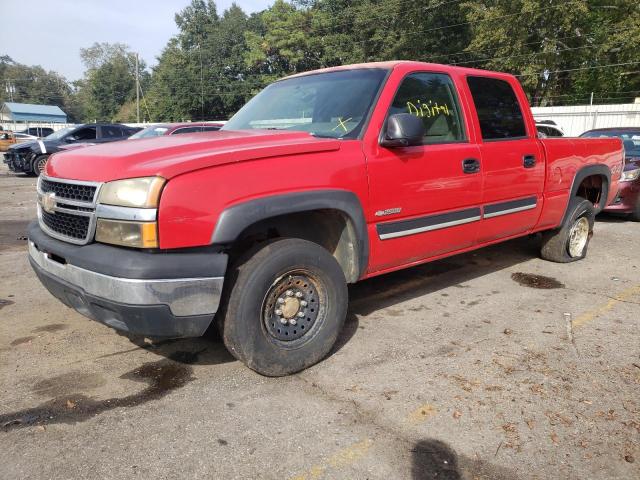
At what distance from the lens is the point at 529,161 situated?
15.1 ft

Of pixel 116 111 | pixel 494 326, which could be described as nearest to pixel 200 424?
pixel 494 326

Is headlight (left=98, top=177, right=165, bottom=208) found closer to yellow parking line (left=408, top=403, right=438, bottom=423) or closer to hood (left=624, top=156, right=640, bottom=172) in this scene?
yellow parking line (left=408, top=403, right=438, bottom=423)

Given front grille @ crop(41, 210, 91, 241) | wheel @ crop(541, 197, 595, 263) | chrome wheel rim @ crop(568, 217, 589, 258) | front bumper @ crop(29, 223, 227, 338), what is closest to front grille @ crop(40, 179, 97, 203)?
front grille @ crop(41, 210, 91, 241)

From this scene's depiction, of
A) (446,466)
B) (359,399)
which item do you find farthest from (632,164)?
(446,466)

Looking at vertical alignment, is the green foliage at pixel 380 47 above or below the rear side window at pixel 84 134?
above

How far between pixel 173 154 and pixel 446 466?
2098 mm

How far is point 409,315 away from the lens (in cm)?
423

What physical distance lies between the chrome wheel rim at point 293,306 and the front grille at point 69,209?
1069mm

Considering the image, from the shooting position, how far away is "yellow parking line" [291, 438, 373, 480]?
7.50 ft

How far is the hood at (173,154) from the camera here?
8.61 ft

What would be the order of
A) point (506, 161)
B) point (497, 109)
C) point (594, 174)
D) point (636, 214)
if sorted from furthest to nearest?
point (636, 214) → point (594, 174) → point (497, 109) → point (506, 161)

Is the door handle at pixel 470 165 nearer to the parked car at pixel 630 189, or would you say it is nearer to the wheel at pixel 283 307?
the wheel at pixel 283 307

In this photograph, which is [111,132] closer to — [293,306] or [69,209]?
[69,209]

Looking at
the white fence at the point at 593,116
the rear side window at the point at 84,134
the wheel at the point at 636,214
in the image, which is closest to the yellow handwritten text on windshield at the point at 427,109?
the wheel at the point at 636,214
